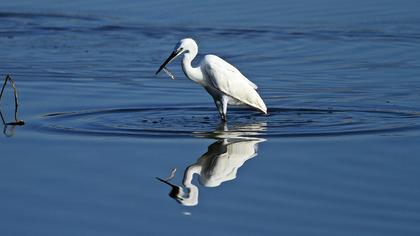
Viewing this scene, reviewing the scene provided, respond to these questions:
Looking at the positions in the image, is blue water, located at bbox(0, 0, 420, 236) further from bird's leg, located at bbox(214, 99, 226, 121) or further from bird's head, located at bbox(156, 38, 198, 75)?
bird's head, located at bbox(156, 38, 198, 75)

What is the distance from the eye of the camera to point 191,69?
1298cm

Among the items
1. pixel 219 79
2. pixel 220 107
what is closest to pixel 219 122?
pixel 220 107

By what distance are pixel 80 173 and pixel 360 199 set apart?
104 inches

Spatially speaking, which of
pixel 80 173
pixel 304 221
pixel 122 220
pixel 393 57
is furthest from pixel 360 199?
pixel 393 57

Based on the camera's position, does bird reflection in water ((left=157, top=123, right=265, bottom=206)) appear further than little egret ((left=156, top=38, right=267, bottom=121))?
No

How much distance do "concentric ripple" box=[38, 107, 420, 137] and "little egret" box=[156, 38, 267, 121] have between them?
228 mm

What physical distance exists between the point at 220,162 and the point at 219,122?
7.97ft

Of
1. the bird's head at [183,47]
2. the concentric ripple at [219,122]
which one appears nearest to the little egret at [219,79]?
the bird's head at [183,47]

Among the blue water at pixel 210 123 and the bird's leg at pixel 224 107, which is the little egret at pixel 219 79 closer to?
the bird's leg at pixel 224 107

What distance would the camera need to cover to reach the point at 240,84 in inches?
520

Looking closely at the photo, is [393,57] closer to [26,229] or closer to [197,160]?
[197,160]

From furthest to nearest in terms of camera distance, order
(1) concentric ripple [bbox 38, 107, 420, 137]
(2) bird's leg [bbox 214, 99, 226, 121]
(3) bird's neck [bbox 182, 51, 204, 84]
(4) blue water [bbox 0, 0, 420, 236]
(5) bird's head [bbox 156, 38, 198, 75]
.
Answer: (2) bird's leg [bbox 214, 99, 226, 121], (3) bird's neck [bbox 182, 51, 204, 84], (5) bird's head [bbox 156, 38, 198, 75], (1) concentric ripple [bbox 38, 107, 420, 137], (4) blue water [bbox 0, 0, 420, 236]

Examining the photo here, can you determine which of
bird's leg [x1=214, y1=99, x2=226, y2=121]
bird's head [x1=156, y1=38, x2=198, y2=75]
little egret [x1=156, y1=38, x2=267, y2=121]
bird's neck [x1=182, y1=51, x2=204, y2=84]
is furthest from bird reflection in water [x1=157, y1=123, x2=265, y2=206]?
bird's head [x1=156, y1=38, x2=198, y2=75]

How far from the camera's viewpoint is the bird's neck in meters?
12.8
